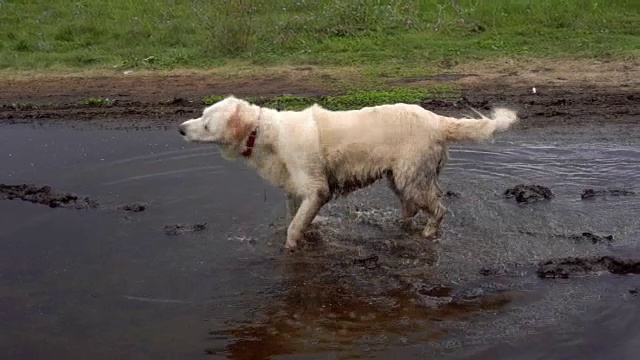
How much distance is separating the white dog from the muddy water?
0.69 meters

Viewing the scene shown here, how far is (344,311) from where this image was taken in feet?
21.3

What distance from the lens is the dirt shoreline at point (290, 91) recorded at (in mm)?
11367

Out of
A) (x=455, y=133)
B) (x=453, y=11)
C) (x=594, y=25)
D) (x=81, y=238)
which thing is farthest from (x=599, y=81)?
(x=81, y=238)

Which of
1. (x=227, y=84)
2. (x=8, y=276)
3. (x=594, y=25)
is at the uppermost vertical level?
(x=594, y=25)

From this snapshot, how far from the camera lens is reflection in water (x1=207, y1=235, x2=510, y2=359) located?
600cm

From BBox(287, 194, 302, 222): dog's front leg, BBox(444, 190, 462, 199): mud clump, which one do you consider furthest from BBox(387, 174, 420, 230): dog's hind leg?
BBox(287, 194, 302, 222): dog's front leg

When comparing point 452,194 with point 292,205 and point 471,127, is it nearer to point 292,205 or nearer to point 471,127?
point 471,127

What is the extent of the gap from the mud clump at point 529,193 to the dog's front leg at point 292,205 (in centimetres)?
224

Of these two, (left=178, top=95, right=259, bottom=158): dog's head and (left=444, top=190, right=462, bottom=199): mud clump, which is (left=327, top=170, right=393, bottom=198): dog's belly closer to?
(left=178, top=95, right=259, bottom=158): dog's head

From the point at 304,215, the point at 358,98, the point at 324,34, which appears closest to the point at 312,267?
the point at 304,215

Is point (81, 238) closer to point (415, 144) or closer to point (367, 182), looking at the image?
point (367, 182)

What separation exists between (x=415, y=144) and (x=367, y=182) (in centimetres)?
59

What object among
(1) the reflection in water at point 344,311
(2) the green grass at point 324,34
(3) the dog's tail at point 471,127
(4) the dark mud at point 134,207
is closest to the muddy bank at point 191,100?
(2) the green grass at point 324,34

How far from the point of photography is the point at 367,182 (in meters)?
7.55
